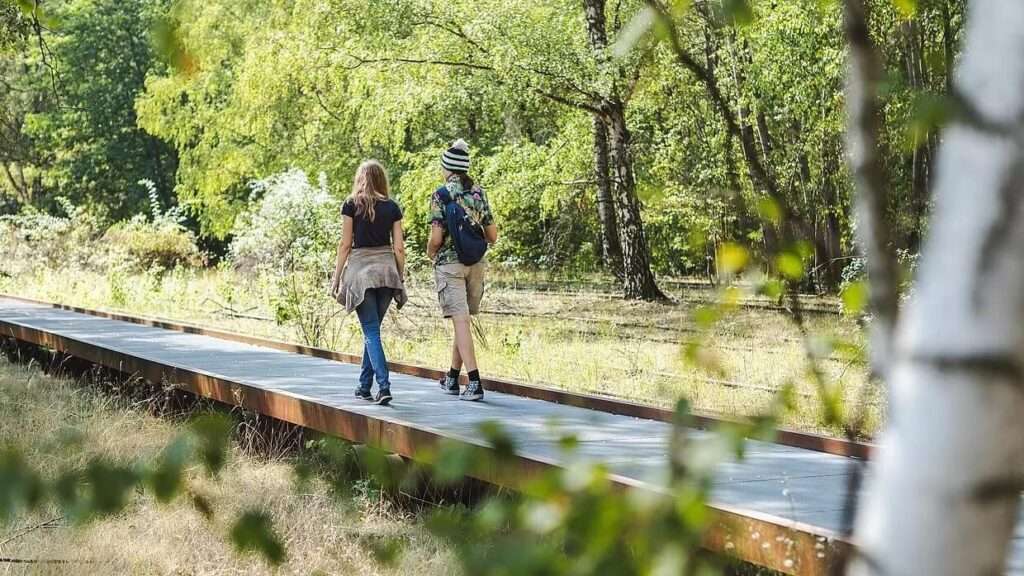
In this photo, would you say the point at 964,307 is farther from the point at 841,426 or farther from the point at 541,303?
the point at 541,303

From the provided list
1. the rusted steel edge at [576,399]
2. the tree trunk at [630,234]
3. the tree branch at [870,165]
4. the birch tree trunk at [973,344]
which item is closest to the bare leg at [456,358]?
the rusted steel edge at [576,399]

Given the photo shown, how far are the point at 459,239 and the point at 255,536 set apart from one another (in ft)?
24.3

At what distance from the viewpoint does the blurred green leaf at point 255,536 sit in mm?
1726

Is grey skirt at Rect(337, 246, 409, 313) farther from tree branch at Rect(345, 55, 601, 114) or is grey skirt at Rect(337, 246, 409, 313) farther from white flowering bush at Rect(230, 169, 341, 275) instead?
tree branch at Rect(345, 55, 601, 114)

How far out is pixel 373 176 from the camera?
29.7 feet

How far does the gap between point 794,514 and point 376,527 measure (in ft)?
8.77

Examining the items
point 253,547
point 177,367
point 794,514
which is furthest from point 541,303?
point 253,547

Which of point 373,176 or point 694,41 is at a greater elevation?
point 694,41

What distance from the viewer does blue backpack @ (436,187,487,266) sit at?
910 cm

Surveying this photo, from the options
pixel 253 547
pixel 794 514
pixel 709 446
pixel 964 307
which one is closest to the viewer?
pixel 964 307

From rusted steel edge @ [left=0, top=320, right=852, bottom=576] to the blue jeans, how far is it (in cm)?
61

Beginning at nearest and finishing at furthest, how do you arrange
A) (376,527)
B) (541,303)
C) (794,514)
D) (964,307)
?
(964,307) → (794,514) → (376,527) → (541,303)

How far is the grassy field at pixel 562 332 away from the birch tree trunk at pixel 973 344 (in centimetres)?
498

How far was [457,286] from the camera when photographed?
9.30 metres
